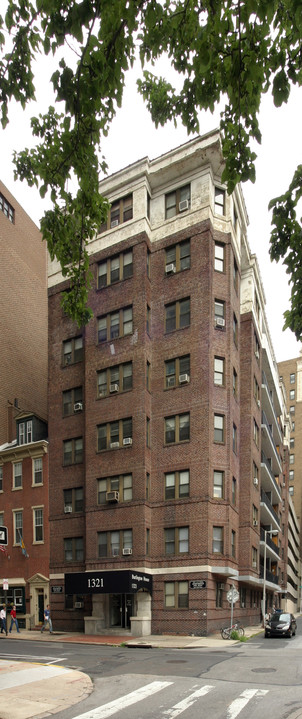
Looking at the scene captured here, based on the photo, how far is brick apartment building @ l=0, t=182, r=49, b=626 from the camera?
4078 centimetres

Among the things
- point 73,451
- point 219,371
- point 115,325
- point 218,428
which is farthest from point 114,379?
point 218,428

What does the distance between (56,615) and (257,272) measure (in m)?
29.2

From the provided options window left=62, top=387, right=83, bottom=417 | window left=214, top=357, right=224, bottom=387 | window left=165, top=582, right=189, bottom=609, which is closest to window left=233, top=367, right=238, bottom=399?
window left=214, top=357, right=224, bottom=387

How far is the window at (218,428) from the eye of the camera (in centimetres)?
3575

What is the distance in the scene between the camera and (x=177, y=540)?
3459 centimetres

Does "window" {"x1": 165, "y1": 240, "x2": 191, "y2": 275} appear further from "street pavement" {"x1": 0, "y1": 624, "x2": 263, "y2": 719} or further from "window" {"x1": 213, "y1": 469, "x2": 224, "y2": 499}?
"street pavement" {"x1": 0, "y1": 624, "x2": 263, "y2": 719}

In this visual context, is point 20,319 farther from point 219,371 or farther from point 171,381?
point 219,371

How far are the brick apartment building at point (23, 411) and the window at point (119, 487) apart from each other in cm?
590

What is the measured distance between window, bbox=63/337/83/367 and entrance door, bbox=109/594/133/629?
574 inches

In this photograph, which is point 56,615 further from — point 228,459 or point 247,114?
point 247,114

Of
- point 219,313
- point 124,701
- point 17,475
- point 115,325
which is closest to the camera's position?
point 124,701

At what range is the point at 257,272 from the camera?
50656mm

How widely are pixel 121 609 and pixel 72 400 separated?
42.5 ft

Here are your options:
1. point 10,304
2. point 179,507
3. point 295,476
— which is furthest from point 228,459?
point 295,476
